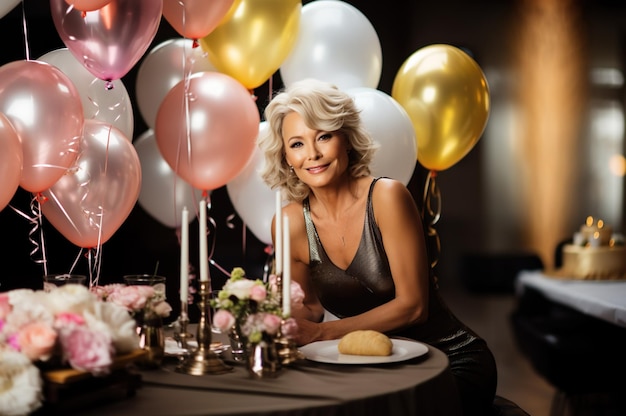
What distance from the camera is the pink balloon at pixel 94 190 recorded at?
2854mm

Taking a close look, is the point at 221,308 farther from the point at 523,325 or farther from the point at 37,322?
the point at 523,325

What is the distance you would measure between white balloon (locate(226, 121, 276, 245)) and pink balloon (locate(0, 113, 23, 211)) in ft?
3.40

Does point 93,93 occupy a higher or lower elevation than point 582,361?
higher

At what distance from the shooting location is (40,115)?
8.56ft

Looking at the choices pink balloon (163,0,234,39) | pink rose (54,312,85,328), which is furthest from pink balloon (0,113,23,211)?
pink rose (54,312,85,328)

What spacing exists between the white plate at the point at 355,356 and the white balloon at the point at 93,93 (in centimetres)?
145

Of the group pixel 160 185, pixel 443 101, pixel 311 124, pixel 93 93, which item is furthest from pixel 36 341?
pixel 443 101

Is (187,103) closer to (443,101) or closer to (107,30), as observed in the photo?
(107,30)

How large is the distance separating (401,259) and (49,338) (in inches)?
53.0

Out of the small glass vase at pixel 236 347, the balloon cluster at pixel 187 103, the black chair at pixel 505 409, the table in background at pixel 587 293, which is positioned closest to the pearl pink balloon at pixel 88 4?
the balloon cluster at pixel 187 103

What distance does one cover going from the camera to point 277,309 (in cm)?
194

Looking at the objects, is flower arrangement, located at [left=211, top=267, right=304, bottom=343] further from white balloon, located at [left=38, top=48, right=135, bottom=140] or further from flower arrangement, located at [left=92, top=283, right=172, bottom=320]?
white balloon, located at [left=38, top=48, right=135, bottom=140]

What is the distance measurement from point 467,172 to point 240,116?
21.2 ft

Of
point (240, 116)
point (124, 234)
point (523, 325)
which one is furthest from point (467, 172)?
point (240, 116)
